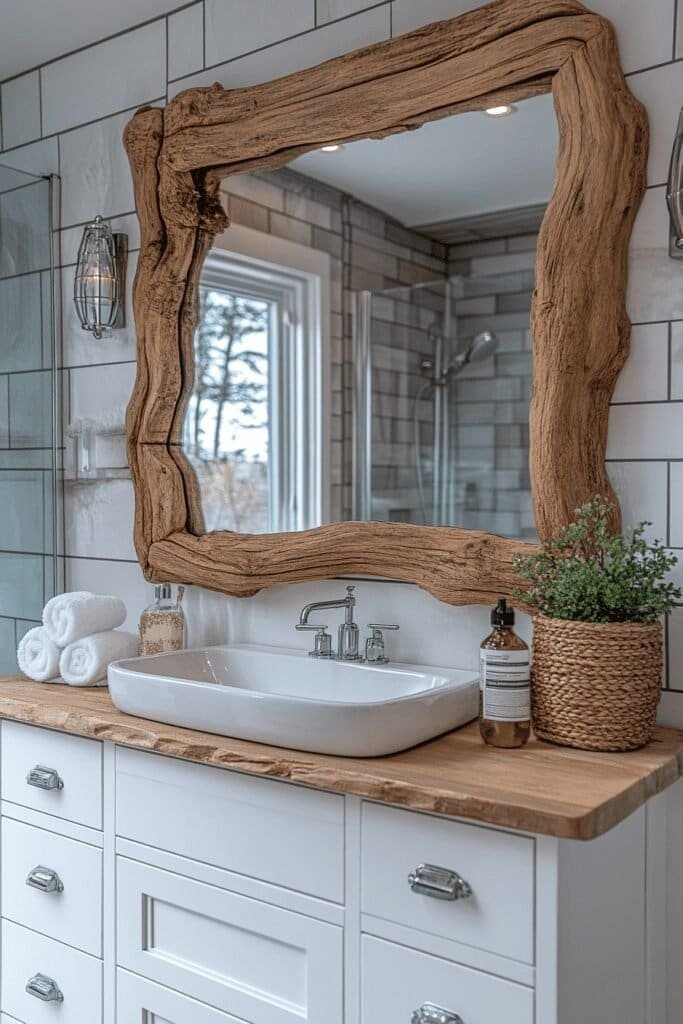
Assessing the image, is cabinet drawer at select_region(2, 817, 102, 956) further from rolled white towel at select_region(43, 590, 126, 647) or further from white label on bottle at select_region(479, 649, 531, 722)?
white label on bottle at select_region(479, 649, 531, 722)

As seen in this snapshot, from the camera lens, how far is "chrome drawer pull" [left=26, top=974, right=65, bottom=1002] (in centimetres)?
172

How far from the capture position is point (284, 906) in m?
1.39

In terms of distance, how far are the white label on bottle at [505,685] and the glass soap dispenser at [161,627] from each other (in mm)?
796

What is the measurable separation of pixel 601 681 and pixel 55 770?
3.35 feet

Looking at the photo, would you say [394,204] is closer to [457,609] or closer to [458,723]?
[457,609]

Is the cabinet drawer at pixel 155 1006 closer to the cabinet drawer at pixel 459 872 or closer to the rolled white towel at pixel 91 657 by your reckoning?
the cabinet drawer at pixel 459 872

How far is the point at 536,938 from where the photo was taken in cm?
115

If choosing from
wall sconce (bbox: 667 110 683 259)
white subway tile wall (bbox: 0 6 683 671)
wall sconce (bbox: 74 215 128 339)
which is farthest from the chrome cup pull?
wall sconce (bbox: 74 215 128 339)

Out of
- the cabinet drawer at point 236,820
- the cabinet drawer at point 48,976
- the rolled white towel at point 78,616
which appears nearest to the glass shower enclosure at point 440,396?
the rolled white towel at point 78,616

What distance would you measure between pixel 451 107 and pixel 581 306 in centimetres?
47

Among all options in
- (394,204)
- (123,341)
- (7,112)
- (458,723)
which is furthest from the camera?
(7,112)

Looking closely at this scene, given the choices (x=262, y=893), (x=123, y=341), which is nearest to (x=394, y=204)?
(x=123, y=341)

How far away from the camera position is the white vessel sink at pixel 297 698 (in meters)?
1.33

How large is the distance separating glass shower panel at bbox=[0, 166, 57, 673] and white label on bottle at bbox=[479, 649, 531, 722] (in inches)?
53.6
